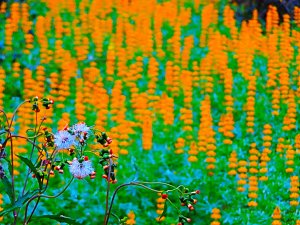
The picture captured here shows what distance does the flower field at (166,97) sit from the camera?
5.55 m

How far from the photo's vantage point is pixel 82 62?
27.3 feet

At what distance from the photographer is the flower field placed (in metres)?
5.55

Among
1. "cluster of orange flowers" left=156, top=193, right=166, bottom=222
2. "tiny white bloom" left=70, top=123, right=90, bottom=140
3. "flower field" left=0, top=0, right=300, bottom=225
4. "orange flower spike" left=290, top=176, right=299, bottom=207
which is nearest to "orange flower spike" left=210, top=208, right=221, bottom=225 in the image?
"flower field" left=0, top=0, right=300, bottom=225

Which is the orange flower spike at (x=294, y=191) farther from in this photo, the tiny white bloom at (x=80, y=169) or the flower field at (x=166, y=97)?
the tiny white bloom at (x=80, y=169)

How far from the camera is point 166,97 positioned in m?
7.21

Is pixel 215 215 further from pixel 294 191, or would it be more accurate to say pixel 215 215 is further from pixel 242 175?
pixel 294 191

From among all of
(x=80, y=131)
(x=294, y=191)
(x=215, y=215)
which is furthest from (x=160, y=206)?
(x=80, y=131)

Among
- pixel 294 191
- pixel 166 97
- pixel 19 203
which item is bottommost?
pixel 294 191

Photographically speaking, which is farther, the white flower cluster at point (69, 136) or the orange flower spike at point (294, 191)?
the orange flower spike at point (294, 191)

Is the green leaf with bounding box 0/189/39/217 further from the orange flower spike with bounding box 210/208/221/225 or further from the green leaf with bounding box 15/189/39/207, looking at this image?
the orange flower spike with bounding box 210/208/221/225

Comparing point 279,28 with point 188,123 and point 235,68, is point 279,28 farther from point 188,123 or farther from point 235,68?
point 188,123

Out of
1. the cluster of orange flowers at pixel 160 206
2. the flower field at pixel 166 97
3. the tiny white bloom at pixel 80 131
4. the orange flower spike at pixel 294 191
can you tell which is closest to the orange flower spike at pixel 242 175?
the flower field at pixel 166 97

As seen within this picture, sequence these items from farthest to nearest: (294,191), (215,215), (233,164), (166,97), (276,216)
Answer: (166,97)
(233,164)
(294,191)
(215,215)
(276,216)

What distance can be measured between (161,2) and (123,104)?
3.61 m
